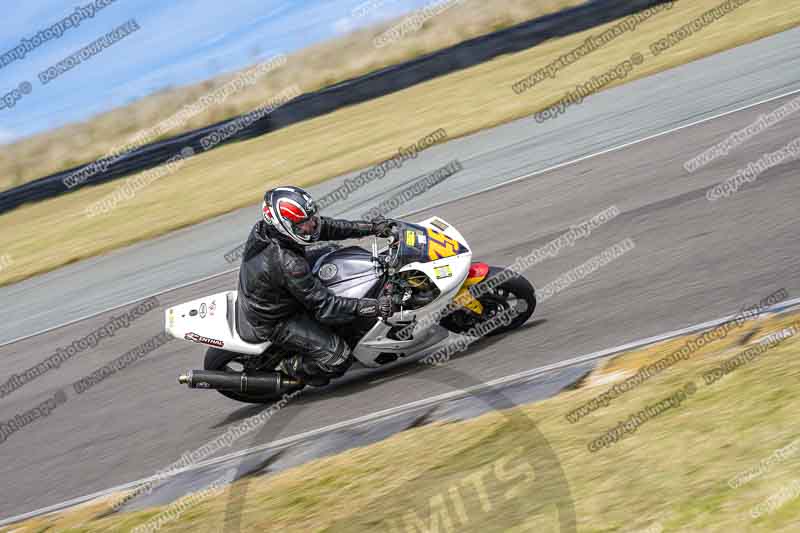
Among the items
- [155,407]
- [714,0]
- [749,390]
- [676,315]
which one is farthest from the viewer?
[714,0]

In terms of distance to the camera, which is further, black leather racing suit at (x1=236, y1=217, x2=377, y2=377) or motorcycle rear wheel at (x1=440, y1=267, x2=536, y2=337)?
motorcycle rear wheel at (x1=440, y1=267, x2=536, y2=337)

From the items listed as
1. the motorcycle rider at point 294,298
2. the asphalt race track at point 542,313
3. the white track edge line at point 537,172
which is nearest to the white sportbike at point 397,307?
the motorcycle rider at point 294,298

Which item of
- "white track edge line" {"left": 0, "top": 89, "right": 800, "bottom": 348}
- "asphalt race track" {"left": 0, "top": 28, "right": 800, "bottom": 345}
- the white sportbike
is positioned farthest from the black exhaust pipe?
"asphalt race track" {"left": 0, "top": 28, "right": 800, "bottom": 345}

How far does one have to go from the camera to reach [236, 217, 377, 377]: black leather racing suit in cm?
657

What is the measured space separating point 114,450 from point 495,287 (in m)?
3.48

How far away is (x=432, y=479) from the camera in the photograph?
515 cm

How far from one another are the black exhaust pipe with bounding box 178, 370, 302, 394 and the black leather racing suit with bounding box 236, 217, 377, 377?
0.26m

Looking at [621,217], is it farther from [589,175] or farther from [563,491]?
[563,491]

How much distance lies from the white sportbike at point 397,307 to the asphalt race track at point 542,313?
260 mm

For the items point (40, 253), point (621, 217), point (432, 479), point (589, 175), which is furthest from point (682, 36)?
point (432, 479)

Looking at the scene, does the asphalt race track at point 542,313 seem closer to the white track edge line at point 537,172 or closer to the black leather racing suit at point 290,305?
the black leather racing suit at point 290,305

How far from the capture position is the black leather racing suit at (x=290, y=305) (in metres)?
6.57

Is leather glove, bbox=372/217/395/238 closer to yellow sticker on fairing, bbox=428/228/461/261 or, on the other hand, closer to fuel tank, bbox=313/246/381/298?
fuel tank, bbox=313/246/381/298

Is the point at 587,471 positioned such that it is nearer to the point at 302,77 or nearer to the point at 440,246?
the point at 440,246
